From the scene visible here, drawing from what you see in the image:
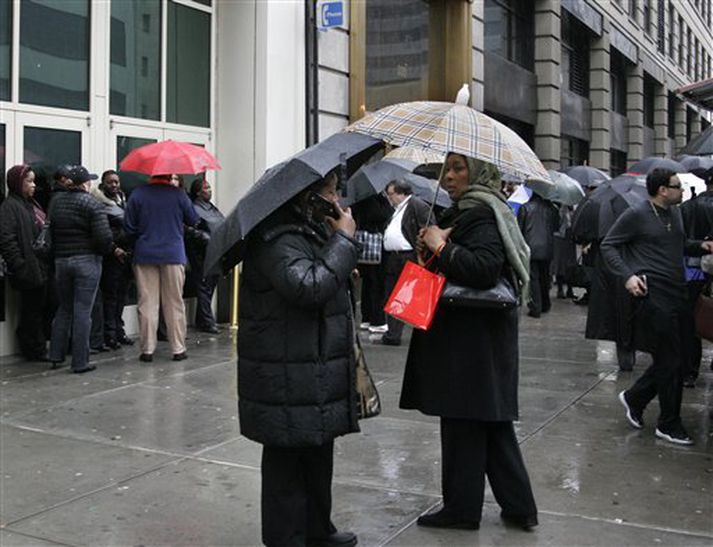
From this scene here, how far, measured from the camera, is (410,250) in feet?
33.6

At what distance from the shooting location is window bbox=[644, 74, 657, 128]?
124 feet

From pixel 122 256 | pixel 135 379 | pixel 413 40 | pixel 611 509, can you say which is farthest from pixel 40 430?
pixel 413 40

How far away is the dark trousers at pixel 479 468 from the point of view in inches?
176

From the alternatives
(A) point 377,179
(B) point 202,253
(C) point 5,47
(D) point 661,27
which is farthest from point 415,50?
(D) point 661,27

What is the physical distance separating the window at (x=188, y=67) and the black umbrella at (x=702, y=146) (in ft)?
19.9

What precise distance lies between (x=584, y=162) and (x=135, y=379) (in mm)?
21726

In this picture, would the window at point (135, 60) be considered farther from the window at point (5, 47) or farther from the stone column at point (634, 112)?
the stone column at point (634, 112)

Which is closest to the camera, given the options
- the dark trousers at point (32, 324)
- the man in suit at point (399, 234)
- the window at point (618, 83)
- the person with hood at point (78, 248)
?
the person with hood at point (78, 248)

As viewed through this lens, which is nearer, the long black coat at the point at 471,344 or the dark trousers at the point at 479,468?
the long black coat at the point at 471,344

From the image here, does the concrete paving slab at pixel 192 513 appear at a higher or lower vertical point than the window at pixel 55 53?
lower

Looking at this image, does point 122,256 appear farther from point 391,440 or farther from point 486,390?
point 486,390

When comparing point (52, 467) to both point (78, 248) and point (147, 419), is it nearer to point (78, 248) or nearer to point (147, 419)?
point (147, 419)

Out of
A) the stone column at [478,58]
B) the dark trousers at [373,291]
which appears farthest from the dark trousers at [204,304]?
the stone column at [478,58]

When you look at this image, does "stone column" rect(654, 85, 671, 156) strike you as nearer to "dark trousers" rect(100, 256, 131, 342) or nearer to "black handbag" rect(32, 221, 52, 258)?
"dark trousers" rect(100, 256, 131, 342)
